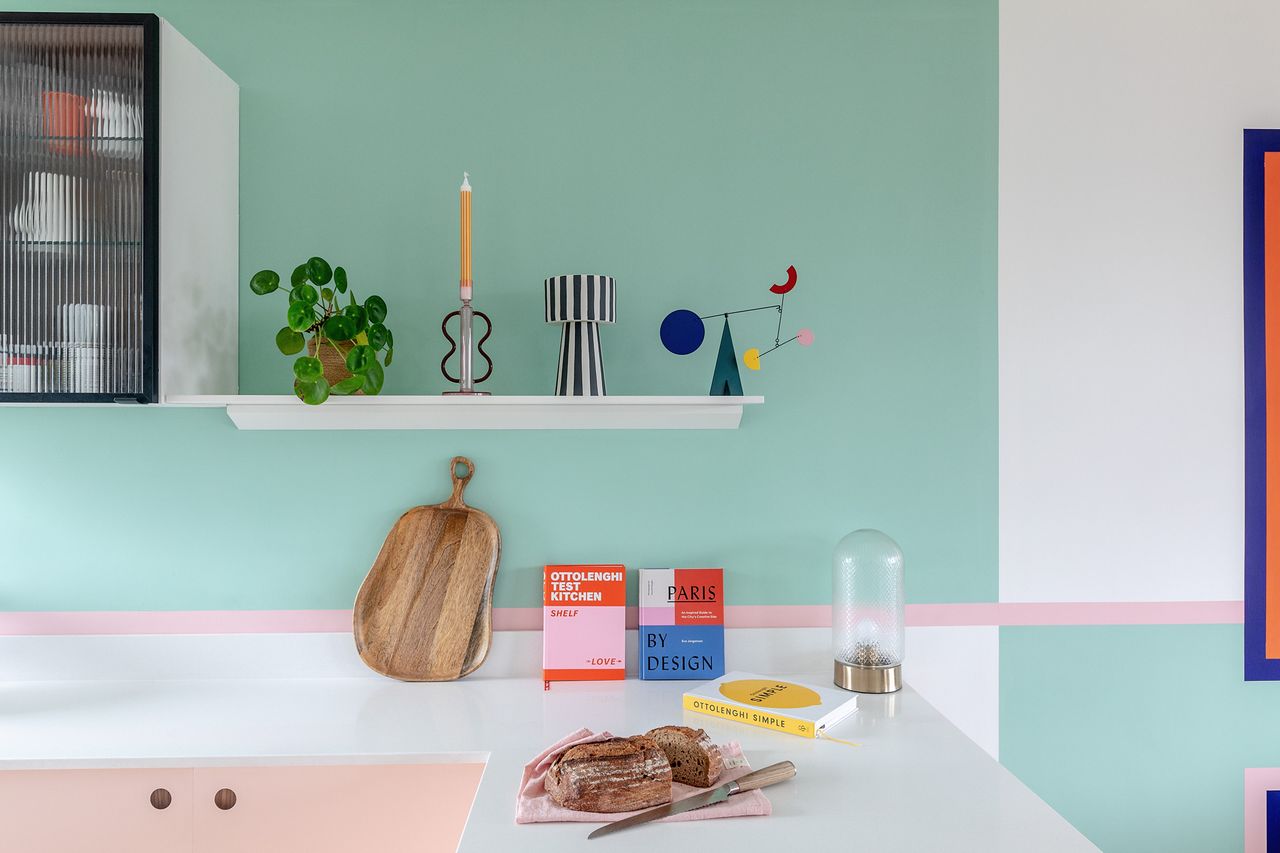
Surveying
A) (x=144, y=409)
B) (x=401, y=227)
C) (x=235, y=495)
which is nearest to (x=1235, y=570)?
(x=401, y=227)

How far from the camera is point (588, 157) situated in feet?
6.09

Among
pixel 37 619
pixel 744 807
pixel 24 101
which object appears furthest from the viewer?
pixel 37 619

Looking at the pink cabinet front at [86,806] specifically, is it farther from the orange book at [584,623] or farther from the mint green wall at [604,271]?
the orange book at [584,623]

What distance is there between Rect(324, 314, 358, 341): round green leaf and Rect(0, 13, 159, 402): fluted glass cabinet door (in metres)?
0.29

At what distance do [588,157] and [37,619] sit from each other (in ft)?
5.04

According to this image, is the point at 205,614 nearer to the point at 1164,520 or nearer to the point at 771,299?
the point at 771,299

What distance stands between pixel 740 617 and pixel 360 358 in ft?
3.18

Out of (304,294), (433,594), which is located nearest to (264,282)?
(304,294)

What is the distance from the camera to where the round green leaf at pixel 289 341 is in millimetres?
1610

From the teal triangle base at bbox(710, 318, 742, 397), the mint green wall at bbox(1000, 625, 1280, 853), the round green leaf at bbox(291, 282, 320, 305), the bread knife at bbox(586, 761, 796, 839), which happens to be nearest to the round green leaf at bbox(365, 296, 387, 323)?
Answer: the round green leaf at bbox(291, 282, 320, 305)

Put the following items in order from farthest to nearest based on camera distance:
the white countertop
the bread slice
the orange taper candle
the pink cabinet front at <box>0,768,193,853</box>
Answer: the orange taper candle, the pink cabinet front at <box>0,768,193,853</box>, the bread slice, the white countertop

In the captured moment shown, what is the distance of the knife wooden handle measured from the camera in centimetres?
124

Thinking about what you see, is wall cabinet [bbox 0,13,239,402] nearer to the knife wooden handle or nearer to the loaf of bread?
the loaf of bread

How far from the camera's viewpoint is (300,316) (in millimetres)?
1590
